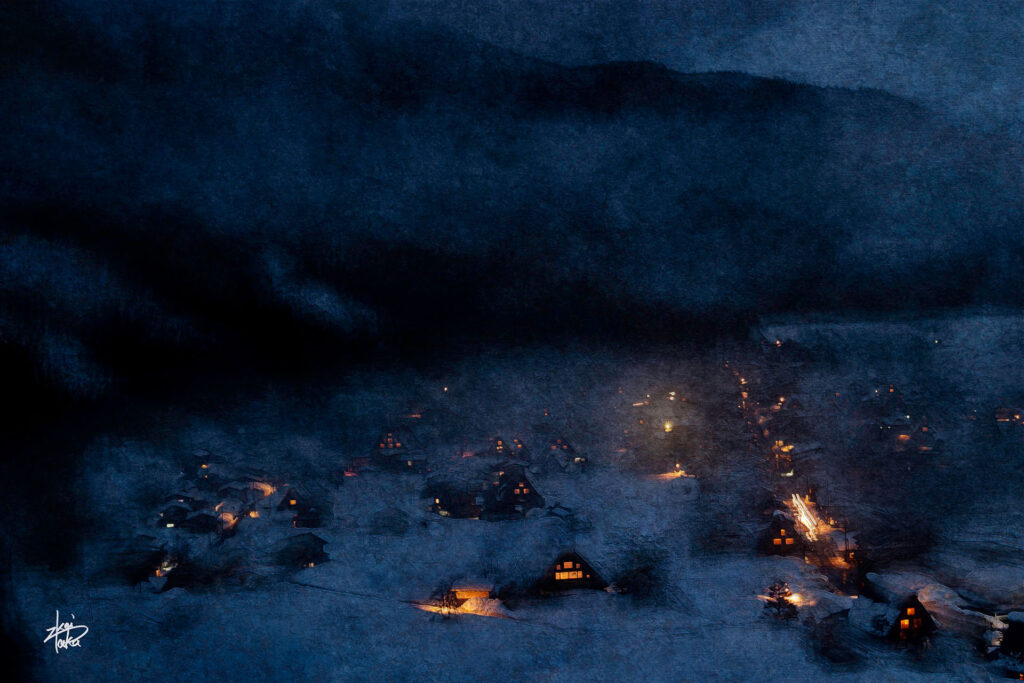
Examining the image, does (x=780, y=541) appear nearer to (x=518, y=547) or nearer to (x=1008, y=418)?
(x=518, y=547)

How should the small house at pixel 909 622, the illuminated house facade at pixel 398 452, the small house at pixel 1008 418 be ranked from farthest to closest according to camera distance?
the small house at pixel 1008 418 → the illuminated house facade at pixel 398 452 → the small house at pixel 909 622

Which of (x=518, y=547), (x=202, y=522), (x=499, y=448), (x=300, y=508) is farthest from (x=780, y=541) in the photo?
(x=202, y=522)

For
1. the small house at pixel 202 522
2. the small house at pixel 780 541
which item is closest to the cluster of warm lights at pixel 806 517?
the small house at pixel 780 541

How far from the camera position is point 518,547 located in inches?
161

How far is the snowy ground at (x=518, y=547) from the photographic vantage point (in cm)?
368

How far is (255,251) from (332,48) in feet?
5.48

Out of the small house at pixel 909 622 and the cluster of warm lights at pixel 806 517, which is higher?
the cluster of warm lights at pixel 806 517

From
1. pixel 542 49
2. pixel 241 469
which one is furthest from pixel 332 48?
pixel 241 469

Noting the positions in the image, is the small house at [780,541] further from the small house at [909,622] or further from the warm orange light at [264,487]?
the warm orange light at [264,487]

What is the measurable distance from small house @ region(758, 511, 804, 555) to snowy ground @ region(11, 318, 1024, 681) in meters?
0.06

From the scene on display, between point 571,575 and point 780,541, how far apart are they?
1479 millimetres
